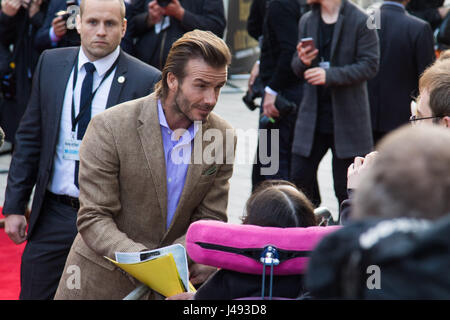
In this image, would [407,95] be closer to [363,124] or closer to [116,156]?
[363,124]

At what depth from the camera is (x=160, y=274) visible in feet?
8.18

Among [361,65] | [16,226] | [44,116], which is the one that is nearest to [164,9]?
[361,65]

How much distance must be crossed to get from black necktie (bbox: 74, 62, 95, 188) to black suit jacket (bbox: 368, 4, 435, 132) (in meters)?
2.85

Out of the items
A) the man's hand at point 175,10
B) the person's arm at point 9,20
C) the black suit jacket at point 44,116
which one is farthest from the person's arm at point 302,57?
the person's arm at point 9,20

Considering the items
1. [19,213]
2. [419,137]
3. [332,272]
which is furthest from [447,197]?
[19,213]

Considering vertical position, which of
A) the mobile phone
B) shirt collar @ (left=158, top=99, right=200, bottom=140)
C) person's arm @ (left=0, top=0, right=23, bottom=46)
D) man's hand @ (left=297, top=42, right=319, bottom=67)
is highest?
person's arm @ (left=0, top=0, right=23, bottom=46)

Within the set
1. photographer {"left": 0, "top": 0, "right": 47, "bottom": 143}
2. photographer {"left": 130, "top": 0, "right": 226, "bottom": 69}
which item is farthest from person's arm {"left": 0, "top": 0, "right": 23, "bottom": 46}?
photographer {"left": 130, "top": 0, "right": 226, "bottom": 69}

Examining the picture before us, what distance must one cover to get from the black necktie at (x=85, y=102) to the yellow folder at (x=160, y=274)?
104 centimetres

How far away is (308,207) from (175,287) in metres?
0.60

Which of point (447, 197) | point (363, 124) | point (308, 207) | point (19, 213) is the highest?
point (363, 124)

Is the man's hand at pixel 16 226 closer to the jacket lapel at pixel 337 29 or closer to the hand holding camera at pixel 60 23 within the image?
the hand holding camera at pixel 60 23

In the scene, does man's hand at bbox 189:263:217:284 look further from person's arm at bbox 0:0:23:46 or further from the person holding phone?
person's arm at bbox 0:0:23:46

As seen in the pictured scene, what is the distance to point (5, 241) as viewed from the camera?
210 inches

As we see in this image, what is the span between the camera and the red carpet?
14.7 feet
